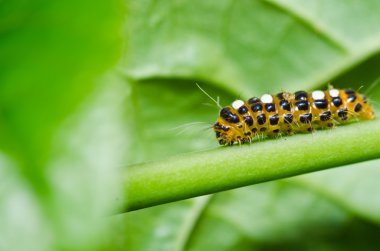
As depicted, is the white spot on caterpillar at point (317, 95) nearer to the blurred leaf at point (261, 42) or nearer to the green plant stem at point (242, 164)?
the blurred leaf at point (261, 42)

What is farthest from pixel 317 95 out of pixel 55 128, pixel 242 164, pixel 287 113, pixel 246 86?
pixel 55 128

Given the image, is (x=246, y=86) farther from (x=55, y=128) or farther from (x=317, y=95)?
(x=55, y=128)

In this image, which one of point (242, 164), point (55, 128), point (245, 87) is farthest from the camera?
point (245, 87)

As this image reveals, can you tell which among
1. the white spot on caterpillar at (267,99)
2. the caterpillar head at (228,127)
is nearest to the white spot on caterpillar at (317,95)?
the white spot on caterpillar at (267,99)

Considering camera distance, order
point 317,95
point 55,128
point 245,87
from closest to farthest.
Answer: point 55,128, point 317,95, point 245,87

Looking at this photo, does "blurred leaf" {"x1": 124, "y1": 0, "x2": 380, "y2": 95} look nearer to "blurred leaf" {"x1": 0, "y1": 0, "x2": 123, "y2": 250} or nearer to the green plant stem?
the green plant stem

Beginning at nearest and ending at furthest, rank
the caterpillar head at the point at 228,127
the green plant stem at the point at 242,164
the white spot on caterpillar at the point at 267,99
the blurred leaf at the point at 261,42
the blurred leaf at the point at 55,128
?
the blurred leaf at the point at 55,128 → the green plant stem at the point at 242,164 → the caterpillar head at the point at 228,127 → the white spot on caterpillar at the point at 267,99 → the blurred leaf at the point at 261,42
